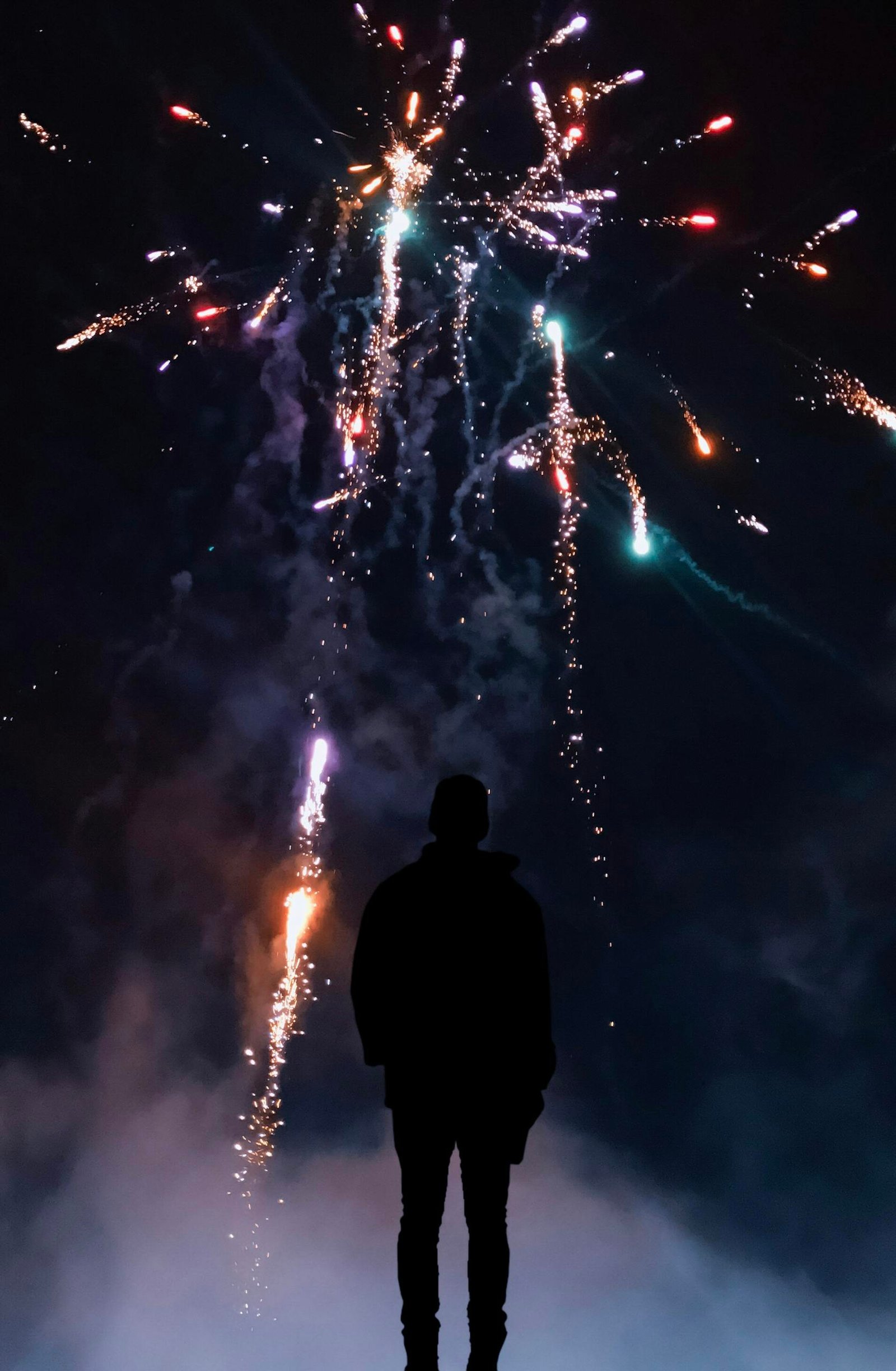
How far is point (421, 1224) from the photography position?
2.17 metres

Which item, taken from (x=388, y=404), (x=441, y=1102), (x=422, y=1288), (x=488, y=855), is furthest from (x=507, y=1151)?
(x=388, y=404)

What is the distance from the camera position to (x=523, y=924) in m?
2.35

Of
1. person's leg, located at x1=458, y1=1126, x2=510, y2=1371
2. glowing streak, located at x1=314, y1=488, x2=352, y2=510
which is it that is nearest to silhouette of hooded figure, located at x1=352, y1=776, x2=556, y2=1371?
person's leg, located at x1=458, y1=1126, x2=510, y2=1371

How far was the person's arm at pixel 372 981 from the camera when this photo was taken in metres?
2.38

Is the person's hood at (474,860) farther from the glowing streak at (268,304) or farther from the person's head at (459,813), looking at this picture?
the glowing streak at (268,304)

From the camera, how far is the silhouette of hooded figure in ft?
7.09

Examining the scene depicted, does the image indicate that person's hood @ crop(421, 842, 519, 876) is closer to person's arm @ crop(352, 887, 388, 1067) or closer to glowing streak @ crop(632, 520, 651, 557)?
person's arm @ crop(352, 887, 388, 1067)

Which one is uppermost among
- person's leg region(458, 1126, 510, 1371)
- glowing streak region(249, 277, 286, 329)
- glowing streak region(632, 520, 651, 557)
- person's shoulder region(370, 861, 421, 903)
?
glowing streak region(249, 277, 286, 329)

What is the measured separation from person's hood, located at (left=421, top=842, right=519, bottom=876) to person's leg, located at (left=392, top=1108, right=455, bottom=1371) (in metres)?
0.60

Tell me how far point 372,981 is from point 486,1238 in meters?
0.65

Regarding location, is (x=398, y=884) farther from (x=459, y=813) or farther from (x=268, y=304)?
(x=268, y=304)

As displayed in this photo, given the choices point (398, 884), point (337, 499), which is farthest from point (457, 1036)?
point (337, 499)

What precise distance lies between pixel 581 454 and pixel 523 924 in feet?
27.7

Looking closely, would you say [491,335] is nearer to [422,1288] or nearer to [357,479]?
[357,479]
